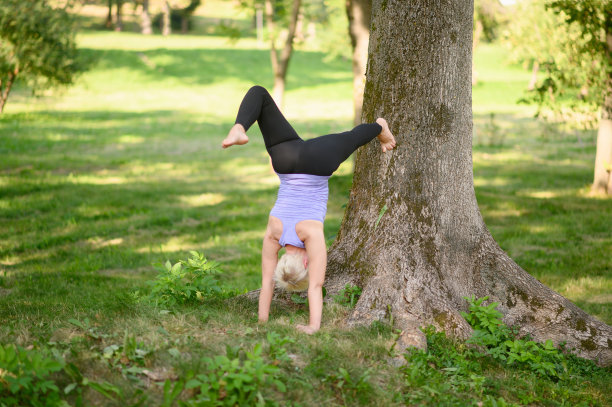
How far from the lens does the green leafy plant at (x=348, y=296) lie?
16.9ft

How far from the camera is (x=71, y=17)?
13961 millimetres

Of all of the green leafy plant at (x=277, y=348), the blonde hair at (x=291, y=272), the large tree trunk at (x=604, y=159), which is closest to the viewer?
the green leafy plant at (x=277, y=348)

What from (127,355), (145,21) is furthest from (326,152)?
(145,21)

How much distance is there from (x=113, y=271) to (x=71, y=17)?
8434 mm

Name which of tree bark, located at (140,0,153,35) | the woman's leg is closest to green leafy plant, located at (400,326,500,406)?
the woman's leg

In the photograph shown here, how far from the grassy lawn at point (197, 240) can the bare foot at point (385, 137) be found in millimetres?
1478

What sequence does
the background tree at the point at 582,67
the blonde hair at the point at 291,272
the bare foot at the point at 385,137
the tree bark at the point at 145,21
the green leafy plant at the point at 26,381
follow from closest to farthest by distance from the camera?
the green leafy plant at the point at 26,381
the blonde hair at the point at 291,272
the bare foot at the point at 385,137
the background tree at the point at 582,67
the tree bark at the point at 145,21

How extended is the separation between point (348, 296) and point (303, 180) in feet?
4.10

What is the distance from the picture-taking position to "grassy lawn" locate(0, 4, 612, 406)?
13.2 ft

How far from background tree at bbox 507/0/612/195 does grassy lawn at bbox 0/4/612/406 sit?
163 cm

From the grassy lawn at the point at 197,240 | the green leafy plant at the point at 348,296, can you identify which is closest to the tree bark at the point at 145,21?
the grassy lawn at the point at 197,240

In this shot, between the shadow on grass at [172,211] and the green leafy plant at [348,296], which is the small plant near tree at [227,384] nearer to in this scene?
the green leafy plant at [348,296]

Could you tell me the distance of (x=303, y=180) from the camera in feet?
15.0

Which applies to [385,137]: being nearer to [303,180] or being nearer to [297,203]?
[303,180]
